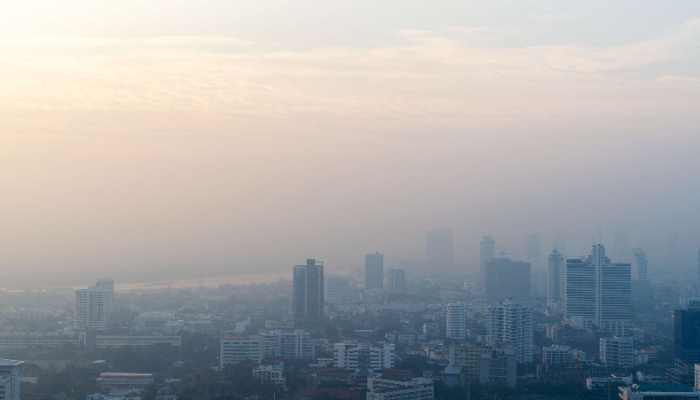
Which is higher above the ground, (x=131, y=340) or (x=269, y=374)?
(x=269, y=374)

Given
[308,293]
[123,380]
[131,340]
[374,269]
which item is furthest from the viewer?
[374,269]

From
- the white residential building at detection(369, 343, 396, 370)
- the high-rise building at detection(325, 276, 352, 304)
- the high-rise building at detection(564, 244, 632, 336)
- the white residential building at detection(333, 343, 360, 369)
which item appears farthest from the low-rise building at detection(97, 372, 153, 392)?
the high-rise building at detection(325, 276, 352, 304)

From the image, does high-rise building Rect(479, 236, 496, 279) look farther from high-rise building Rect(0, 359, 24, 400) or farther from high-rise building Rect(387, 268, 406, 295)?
high-rise building Rect(0, 359, 24, 400)

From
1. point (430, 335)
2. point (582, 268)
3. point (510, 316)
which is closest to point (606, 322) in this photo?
point (582, 268)

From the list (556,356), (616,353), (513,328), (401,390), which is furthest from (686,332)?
(401,390)

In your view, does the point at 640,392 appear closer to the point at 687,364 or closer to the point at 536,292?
the point at 687,364

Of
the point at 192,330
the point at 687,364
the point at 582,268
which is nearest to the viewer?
the point at 687,364

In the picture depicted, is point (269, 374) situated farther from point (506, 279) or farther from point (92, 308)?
point (506, 279)
